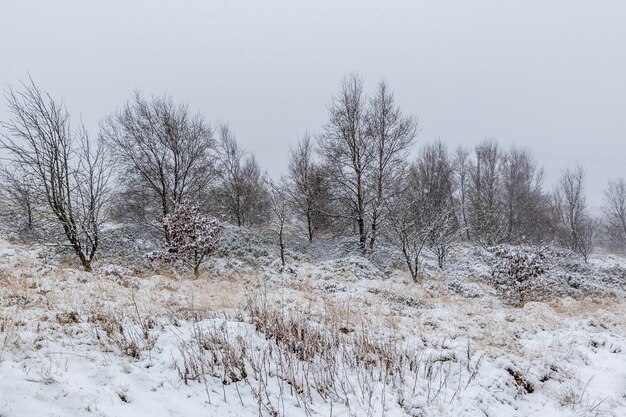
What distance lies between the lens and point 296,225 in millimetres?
29281

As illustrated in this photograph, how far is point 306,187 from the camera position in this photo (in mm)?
26172

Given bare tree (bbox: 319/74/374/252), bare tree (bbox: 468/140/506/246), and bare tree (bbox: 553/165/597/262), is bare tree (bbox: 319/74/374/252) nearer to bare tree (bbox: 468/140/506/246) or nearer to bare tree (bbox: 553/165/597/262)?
bare tree (bbox: 468/140/506/246)

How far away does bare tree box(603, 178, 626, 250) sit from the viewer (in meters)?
32.8

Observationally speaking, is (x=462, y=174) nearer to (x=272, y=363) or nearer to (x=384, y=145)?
(x=384, y=145)

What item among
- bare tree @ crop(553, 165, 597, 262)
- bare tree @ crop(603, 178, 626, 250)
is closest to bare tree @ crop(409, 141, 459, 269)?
bare tree @ crop(553, 165, 597, 262)

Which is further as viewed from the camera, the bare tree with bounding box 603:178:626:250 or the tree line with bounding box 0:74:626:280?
the bare tree with bounding box 603:178:626:250

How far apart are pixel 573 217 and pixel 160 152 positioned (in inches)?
1383

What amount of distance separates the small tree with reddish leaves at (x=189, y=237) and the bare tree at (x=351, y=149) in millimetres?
10810

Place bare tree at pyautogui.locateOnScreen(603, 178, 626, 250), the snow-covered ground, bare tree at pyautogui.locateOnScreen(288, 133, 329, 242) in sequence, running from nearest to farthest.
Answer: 1. the snow-covered ground
2. bare tree at pyautogui.locateOnScreen(288, 133, 329, 242)
3. bare tree at pyautogui.locateOnScreen(603, 178, 626, 250)

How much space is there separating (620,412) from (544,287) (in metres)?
10.7

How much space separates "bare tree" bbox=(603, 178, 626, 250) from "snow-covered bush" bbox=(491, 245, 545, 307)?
29.0 metres

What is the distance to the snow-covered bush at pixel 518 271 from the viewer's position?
12.7 m

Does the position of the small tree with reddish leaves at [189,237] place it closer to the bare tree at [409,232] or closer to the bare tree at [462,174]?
the bare tree at [409,232]

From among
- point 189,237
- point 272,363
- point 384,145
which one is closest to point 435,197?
point 384,145
